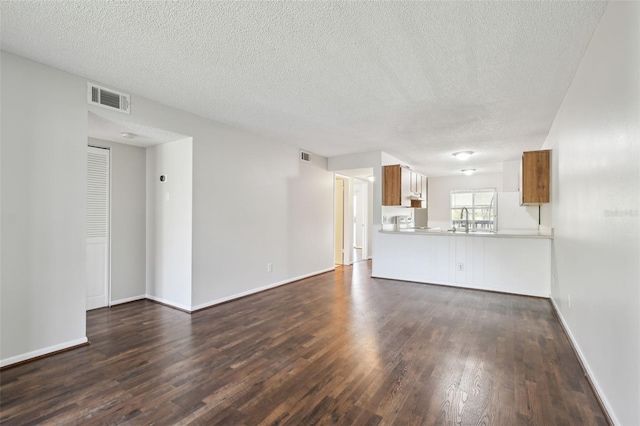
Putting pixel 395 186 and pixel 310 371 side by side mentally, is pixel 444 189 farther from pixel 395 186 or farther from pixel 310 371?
pixel 310 371

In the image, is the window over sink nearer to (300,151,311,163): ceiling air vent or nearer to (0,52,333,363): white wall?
(300,151,311,163): ceiling air vent

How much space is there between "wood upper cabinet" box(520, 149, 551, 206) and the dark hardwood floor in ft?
5.04

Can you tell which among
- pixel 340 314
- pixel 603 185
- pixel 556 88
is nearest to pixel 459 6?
pixel 603 185

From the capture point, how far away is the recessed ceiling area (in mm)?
3268

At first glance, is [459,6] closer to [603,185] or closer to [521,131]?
[603,185]

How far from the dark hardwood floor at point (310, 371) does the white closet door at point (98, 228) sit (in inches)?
13.1

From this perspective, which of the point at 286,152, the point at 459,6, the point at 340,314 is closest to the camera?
the point at 459,6

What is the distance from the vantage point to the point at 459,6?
187 centimetres

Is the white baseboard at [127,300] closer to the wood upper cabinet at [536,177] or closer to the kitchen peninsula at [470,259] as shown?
the kitchen peninsula at [470,259]

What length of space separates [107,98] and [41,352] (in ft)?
8.07

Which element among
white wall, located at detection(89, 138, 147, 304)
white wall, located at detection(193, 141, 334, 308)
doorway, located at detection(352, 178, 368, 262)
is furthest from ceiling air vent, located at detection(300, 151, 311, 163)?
white wall, located at detection(89, 138, 147, 304)

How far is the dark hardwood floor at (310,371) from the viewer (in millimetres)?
1863

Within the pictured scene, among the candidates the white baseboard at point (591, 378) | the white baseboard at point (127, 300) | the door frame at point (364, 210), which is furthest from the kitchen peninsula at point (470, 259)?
the white baseboard at point (127, 300)

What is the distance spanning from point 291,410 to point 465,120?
13.2ft
